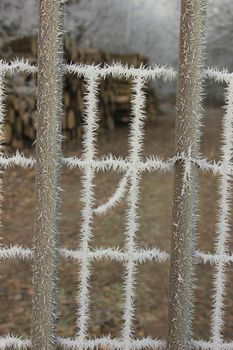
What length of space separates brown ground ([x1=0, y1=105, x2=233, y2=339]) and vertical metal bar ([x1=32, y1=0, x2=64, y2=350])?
1425 mm

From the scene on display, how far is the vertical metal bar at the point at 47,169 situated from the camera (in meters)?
1.82

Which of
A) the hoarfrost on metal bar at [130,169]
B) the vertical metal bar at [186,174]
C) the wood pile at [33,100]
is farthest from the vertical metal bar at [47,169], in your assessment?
the wood pile at [33,100]

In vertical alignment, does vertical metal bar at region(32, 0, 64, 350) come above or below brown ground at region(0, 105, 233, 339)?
above

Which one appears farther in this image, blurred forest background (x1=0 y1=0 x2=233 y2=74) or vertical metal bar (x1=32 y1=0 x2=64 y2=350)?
blurred forest background (x1=0 y1=0 x2=233 y2=74)

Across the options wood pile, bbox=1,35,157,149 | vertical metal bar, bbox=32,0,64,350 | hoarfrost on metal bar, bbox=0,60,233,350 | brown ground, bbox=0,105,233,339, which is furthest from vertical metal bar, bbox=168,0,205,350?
wood pile, bbox=1,35,157,149

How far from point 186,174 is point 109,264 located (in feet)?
8.14

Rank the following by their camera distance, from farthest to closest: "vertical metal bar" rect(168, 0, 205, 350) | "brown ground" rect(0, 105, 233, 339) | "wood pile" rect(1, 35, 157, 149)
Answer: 1. "wood pile" rect(1, 35, 157, 149)
2. "brown ground" rect(0, 105, 233, 339)
3. "vertical metal bar" rect(168, 0, 205, 350)

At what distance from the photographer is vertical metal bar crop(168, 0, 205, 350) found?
5.88 feet

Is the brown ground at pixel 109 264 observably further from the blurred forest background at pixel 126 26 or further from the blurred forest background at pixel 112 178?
the blurred forest background at pixel 126 26

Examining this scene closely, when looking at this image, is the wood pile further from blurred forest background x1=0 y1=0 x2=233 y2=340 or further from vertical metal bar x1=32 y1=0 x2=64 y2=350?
vertical metal bar x1=32 y1=0 x2=64 y2=350

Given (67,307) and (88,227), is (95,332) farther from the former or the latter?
(88,227)

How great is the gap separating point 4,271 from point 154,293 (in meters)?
1.03

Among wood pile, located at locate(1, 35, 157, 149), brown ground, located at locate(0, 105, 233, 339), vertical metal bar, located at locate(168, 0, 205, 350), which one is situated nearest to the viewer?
vertical metal bar, located at locate(168, 0, 205, 350)

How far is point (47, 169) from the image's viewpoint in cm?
186
